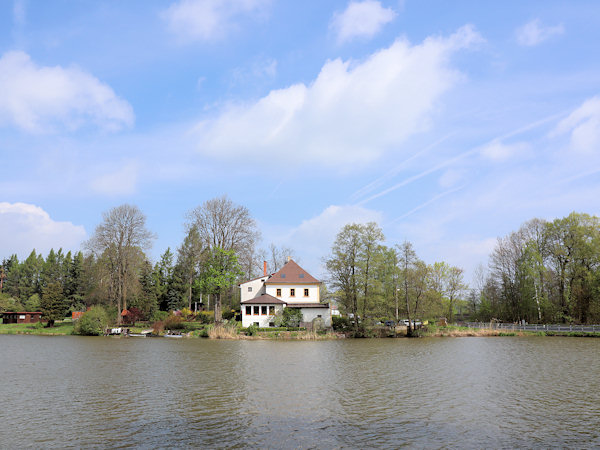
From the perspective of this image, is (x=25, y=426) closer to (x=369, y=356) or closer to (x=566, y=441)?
Result: (x=566, y=441)

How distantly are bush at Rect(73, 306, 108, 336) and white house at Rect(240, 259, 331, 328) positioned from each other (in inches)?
655

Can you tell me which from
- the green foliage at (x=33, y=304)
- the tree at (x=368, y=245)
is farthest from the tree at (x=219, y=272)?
the green foliage at (x=33, y=304)

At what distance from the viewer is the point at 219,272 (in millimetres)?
54781

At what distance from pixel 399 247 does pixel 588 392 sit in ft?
115

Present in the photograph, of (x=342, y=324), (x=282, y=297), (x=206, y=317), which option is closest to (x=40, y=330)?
(x=206, y=317)

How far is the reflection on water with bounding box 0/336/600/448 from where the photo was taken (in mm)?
11203

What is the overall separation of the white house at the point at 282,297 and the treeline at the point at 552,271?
26.8 meters

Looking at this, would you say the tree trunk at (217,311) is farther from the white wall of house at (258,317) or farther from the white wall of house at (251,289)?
the white wall of house at (251,289)

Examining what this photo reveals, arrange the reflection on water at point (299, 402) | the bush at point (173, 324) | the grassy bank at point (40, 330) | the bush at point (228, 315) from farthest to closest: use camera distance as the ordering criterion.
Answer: the bush at point (228, 315), the bush at point (173, 324), the grassy bank at point (40, 330), the reflection on water at point (299, 402)

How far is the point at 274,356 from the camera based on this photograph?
95.0 feet

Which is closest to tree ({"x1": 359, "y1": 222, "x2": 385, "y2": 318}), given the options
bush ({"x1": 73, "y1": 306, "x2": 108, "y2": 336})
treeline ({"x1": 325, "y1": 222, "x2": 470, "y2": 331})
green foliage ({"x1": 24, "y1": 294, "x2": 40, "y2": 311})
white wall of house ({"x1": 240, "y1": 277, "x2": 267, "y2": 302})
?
treeline ({"x1": 325, "y1": 222, "x2": 470, "y2": 331})

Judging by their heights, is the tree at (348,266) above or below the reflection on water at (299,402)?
above

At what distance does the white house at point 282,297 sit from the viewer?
5253 centimetres

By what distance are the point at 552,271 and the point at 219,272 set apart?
43071 mm
